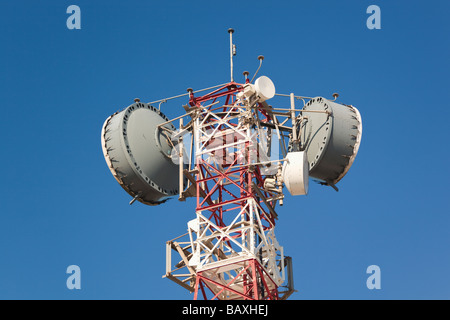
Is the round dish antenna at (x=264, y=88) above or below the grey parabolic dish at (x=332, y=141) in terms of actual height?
above

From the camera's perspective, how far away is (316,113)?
54656 millimetres

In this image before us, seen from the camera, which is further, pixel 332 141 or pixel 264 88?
pixel 332 141

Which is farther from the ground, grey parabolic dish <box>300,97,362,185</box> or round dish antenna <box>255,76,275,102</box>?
round dish antenna <box>255,76,275,102</box>

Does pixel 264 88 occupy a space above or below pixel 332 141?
above

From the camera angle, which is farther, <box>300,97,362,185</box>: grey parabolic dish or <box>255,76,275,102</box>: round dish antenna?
<box>300,97,362,185</box>: grey parabolic dish

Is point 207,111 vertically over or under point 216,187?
over

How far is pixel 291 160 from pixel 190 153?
6.20 meters

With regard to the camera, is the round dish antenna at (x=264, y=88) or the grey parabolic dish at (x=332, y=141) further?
the grey parabolic dish at (x=332, y=141)
